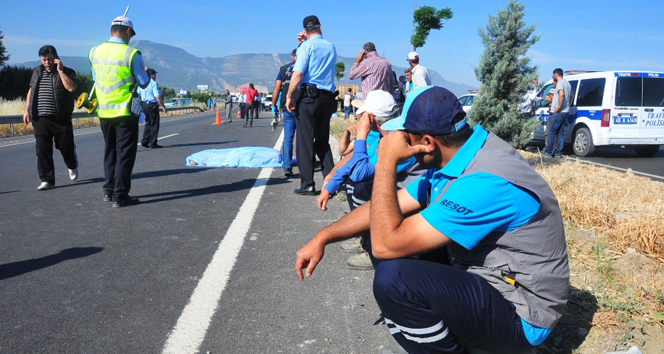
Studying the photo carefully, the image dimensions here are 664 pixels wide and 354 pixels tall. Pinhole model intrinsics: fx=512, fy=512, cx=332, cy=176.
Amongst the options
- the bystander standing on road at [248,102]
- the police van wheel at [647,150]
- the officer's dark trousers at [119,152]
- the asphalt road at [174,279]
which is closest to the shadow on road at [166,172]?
the asphalt road at [174,279]

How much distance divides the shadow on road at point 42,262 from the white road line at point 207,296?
110 cm

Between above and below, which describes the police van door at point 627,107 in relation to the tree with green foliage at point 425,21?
below

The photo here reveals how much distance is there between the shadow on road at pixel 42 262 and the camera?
12.5ft

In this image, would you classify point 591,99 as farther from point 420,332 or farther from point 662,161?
point 420,332

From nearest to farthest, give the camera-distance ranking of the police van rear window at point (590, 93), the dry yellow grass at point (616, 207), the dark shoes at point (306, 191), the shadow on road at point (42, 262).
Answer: the shadow on road at point (42, 262) → the dry yellow grass at point (616, 207) → the dark shoes at point (306, 191) → the police van rear window at point (590, 93)

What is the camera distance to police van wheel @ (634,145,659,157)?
12742mm

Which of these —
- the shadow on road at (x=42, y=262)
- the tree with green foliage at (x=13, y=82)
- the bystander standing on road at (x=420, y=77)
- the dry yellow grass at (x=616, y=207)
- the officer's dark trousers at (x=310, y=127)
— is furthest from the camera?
the tree with green foliage at (x=13, y=82)

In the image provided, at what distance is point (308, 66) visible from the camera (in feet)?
21.6

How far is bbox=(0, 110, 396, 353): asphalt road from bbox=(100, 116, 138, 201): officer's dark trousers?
26cm

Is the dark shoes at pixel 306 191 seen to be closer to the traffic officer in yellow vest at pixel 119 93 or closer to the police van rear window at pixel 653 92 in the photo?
the traffic officer in yellow vest at pixel 119 93

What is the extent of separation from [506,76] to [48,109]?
6.77 m

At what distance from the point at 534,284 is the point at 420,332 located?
1.68ft

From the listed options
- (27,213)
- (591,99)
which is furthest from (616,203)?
(591,99)

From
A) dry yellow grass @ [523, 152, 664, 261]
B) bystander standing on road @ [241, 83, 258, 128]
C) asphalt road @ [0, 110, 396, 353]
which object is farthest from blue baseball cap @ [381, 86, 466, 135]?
bystander standing on road @ [241, 83, 258, 128]
